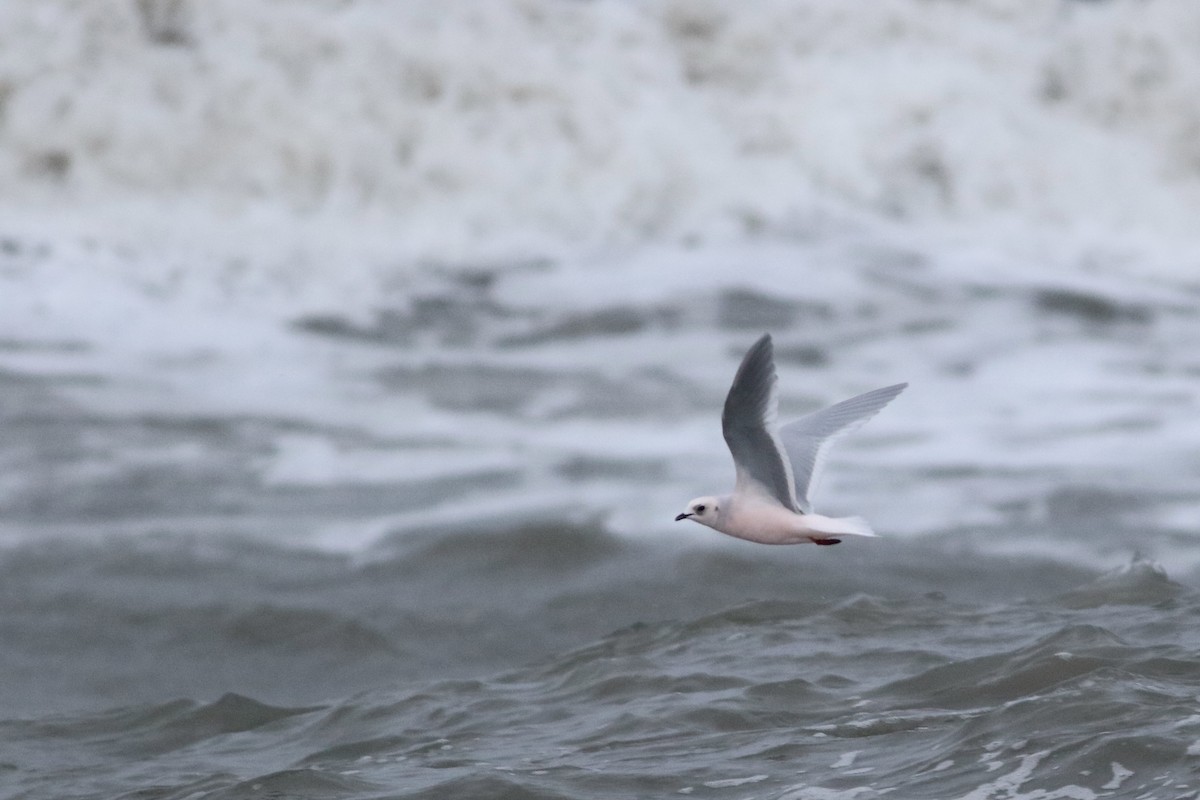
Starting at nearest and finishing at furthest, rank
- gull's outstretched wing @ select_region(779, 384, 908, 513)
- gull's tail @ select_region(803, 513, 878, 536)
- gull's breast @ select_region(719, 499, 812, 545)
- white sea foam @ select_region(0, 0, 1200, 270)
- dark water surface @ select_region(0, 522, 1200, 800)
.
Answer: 1. gull's tail @ select_region(803, 513, 878, 536)
2. dark water surface @ select_region(0, 522, 1200, 800)
3. gull's breast @ select_region(719, 499, 812, 545)
4. gull's outstretched wing @ select_region(779, 384, 908, 513)
5. white sea foam @ select_region(0, 0, 1200, 270)

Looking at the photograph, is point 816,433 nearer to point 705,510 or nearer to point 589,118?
point 705,510

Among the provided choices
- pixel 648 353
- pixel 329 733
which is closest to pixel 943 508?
pixel 648 353

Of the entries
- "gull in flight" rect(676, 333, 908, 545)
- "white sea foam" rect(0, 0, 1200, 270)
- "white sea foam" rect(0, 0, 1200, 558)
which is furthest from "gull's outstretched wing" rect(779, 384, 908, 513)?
"white sea foam" rect(0, 0, 1200, 270)

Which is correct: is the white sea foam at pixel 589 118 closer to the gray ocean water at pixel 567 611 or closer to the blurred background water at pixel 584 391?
A: the blurred background water at pixel 584 391

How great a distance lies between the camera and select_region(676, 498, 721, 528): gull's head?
21.0 ft

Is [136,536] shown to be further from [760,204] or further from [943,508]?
[760,204]

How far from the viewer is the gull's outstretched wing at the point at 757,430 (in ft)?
19.7

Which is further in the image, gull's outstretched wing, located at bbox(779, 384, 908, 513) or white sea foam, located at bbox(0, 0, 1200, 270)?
white sea foam, located at bbox(0, 0, 1200, 270)

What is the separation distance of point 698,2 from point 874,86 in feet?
6.51

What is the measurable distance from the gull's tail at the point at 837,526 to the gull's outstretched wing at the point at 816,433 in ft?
0.96

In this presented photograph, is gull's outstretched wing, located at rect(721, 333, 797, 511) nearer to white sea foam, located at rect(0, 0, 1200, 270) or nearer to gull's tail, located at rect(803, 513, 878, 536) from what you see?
gull's tail, located at rect(803, 513, 878, 536)

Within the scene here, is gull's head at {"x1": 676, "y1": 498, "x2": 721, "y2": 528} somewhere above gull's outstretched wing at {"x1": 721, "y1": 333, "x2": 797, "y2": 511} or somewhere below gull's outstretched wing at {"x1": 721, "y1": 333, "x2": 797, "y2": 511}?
below

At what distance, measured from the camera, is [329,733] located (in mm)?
7422

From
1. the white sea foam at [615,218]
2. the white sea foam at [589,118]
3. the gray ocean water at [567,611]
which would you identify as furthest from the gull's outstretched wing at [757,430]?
the white sea foam at [589,118]
